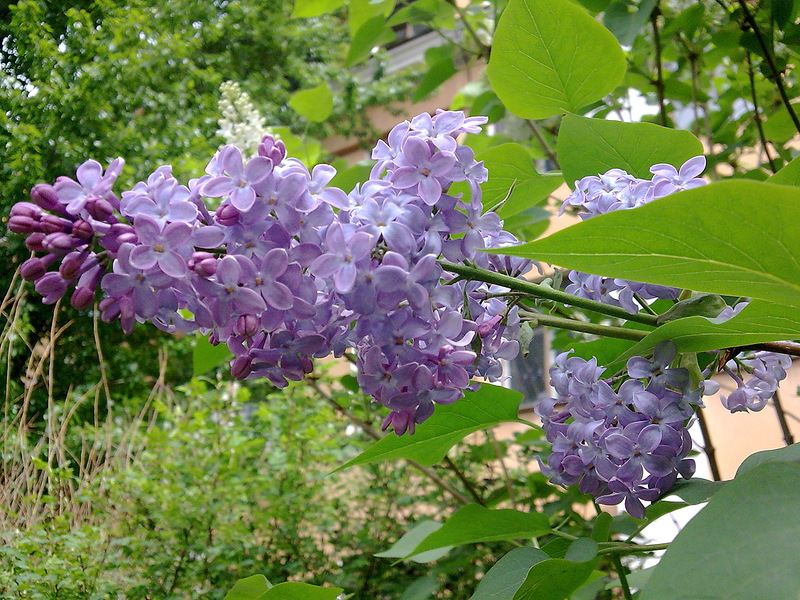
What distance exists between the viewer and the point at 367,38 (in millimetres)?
1043

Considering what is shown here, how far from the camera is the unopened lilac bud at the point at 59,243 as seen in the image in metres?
0.37

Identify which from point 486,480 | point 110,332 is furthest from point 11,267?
point 486,480

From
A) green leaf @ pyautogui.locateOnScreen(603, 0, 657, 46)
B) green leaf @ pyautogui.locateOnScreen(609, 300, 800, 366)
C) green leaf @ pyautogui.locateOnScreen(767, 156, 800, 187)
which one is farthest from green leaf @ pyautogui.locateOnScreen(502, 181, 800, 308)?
green leaf @ pyautogui.locateOnScreen(603, 0, 657, 46)

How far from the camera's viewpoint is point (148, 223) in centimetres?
36

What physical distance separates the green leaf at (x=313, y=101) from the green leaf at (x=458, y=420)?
0.65m

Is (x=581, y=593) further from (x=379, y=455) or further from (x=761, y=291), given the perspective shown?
(x=761, y=291)

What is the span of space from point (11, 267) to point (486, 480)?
1.15 meters

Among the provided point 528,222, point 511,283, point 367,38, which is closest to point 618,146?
point 511,283

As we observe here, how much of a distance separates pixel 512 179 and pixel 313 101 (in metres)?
0.55

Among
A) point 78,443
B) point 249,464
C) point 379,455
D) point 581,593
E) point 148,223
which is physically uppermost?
point 148,223

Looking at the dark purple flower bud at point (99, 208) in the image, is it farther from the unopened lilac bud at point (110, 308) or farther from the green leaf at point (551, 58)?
the green leaf at point (551, 58)

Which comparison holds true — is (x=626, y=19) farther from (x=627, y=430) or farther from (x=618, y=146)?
(x=627, y=430)

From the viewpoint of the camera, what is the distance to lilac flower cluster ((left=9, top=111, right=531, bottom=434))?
1.22 ft

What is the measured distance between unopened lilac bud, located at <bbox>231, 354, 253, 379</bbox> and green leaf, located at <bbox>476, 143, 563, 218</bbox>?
0.92ft
